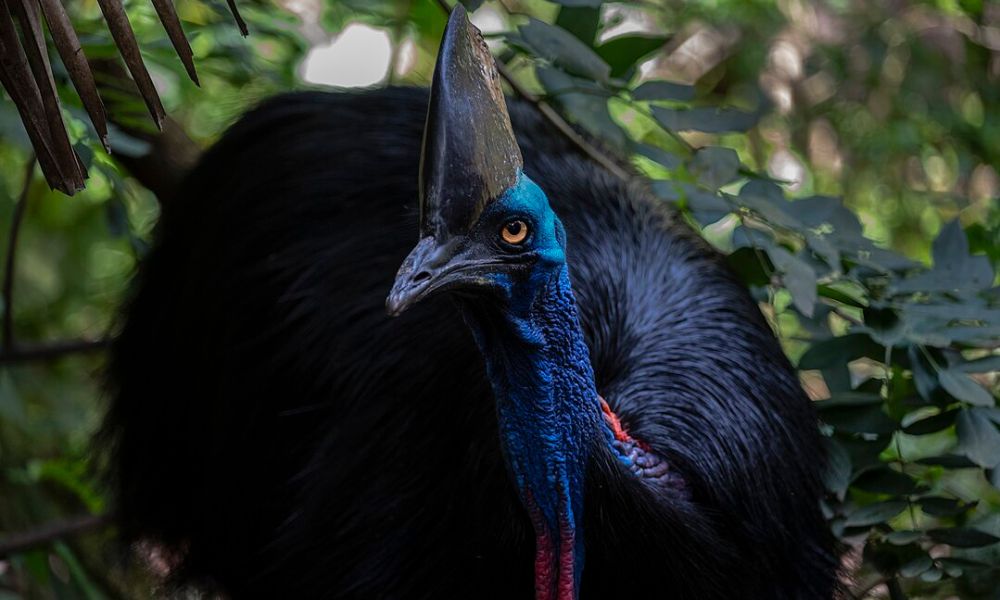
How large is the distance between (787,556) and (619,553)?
12.5 inches

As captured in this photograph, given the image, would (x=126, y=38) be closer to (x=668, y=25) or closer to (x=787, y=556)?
(x=787, y=556)

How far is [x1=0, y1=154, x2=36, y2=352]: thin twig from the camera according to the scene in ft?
8.05

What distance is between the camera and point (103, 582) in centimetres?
310

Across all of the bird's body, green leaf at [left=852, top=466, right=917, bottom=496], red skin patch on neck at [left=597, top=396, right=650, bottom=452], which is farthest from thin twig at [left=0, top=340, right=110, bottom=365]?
green leaf at [left=852, top=466, right=917, bottom=496]

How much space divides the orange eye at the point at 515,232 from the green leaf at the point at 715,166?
66 cm

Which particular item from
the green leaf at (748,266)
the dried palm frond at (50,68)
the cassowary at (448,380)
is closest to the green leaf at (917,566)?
the cassowary at (448,380)

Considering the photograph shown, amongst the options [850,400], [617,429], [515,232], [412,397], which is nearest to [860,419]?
[850,400]

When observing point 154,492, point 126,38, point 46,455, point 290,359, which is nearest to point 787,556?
point 290,359

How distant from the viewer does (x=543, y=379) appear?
1.63m

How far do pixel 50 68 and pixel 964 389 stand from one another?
4.25 feet

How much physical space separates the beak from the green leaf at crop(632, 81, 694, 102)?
79cm

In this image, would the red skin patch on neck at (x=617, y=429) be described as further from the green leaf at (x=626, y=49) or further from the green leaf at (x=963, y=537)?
the green leaf at (x=626, y=49)

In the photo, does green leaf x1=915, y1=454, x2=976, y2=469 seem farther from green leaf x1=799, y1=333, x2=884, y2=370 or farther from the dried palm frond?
the dried palm frond

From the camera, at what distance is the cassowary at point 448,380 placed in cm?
160
